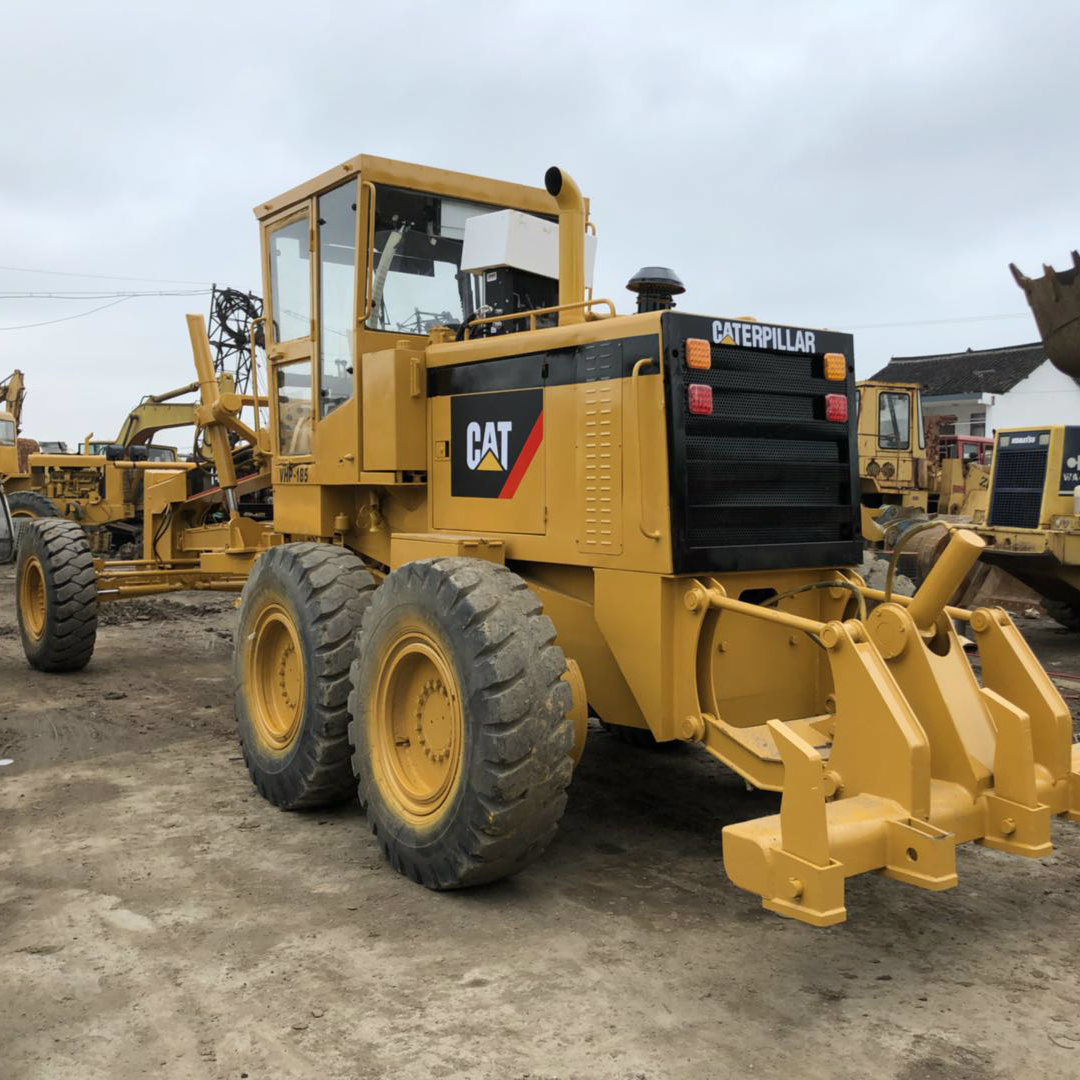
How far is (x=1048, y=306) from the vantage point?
7.43 m

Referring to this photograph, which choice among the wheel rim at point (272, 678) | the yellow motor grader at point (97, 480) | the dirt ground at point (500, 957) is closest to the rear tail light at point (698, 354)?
the dirt ground at point (500, 957)

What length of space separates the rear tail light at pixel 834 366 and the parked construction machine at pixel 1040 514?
5.87 metres

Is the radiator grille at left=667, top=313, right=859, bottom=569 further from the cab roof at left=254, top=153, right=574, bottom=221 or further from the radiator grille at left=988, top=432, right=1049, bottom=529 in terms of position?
the radiator grille at left=988, top=432, right=1049, bottom=529

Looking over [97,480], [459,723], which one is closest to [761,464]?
[459,723]

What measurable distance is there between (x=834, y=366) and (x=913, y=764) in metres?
2.06

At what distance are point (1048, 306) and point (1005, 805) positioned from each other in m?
4.89

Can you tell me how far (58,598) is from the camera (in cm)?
866

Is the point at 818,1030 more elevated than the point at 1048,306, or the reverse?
the point at 1048,306

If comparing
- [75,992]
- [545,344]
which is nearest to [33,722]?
[75,992]

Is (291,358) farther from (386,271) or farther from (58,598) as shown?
(58,598)

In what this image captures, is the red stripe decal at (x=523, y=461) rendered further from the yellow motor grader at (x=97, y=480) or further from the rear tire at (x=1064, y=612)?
the yellow motor grader at (x=97, y=480)

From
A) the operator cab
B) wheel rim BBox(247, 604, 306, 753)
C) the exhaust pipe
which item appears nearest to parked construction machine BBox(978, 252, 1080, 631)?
the operator cab

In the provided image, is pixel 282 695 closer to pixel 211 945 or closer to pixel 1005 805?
pixel 211 945

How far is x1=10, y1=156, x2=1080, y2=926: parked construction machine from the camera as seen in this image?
3.72 metres
